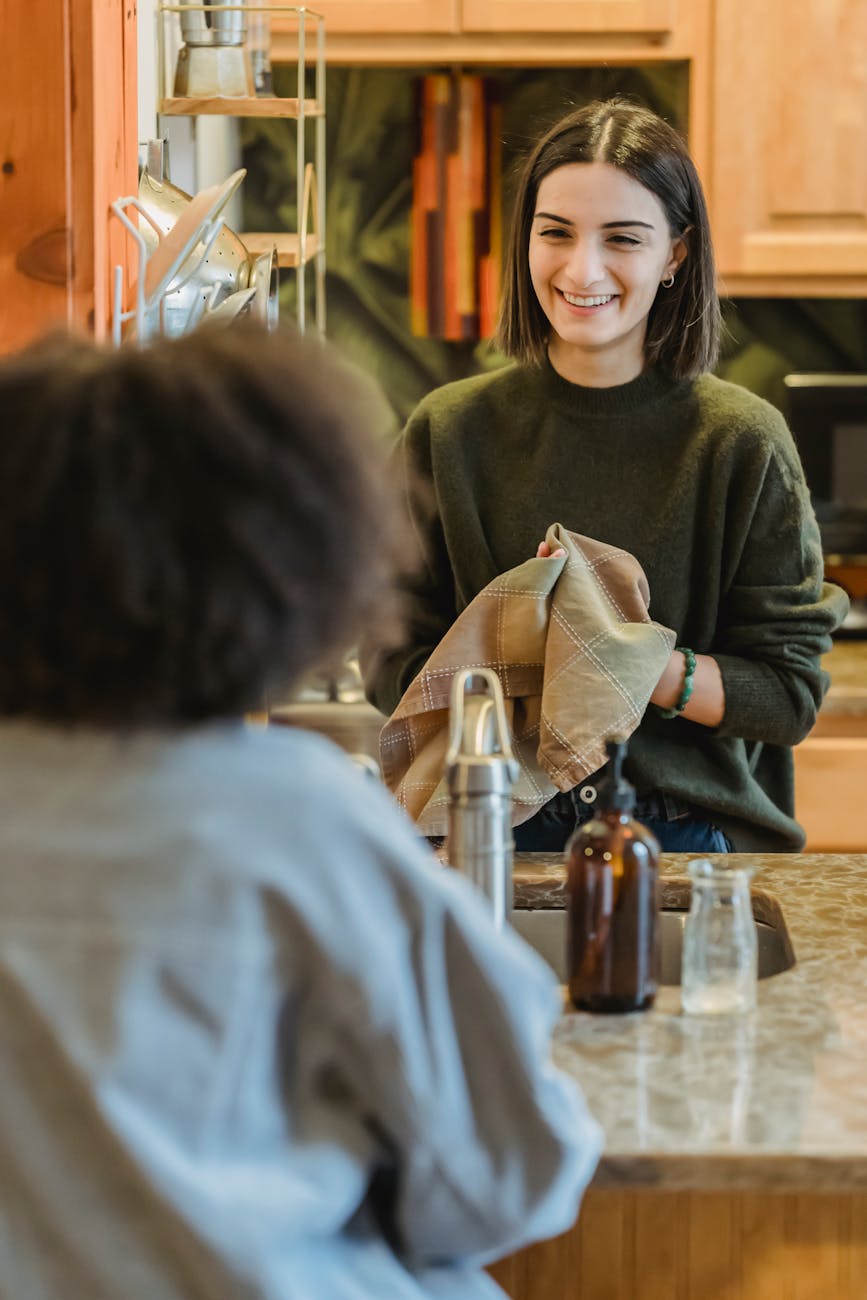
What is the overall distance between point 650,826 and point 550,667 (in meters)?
0.30

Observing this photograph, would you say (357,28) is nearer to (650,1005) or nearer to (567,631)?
(567,631)

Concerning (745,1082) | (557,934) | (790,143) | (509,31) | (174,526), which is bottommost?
(557,934)

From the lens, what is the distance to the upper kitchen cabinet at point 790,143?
9.27 ft

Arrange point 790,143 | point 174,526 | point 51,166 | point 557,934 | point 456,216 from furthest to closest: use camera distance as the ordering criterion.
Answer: point 456,216 → point 790,143 → point 557,934 → point 51,166 → point 174,526

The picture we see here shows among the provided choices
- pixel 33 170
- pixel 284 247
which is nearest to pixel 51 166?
pixel 33 170

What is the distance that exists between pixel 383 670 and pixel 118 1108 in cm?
103

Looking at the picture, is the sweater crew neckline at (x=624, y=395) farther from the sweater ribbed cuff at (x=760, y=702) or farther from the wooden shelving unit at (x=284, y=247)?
the wooden shelving unit at (x=284, y=247)

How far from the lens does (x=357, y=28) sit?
2830 millimetres

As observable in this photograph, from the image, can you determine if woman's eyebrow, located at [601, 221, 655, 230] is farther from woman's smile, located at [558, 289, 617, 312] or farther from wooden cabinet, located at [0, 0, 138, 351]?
wooden cabinet, located at [0, 0, 138, 351]

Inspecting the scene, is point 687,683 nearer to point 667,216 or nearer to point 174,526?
point 667,216

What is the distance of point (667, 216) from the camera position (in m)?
1.73

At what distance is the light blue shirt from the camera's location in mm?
729

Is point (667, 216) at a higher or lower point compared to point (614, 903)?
higher

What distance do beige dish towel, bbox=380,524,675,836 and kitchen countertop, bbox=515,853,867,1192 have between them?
25 centimetres
